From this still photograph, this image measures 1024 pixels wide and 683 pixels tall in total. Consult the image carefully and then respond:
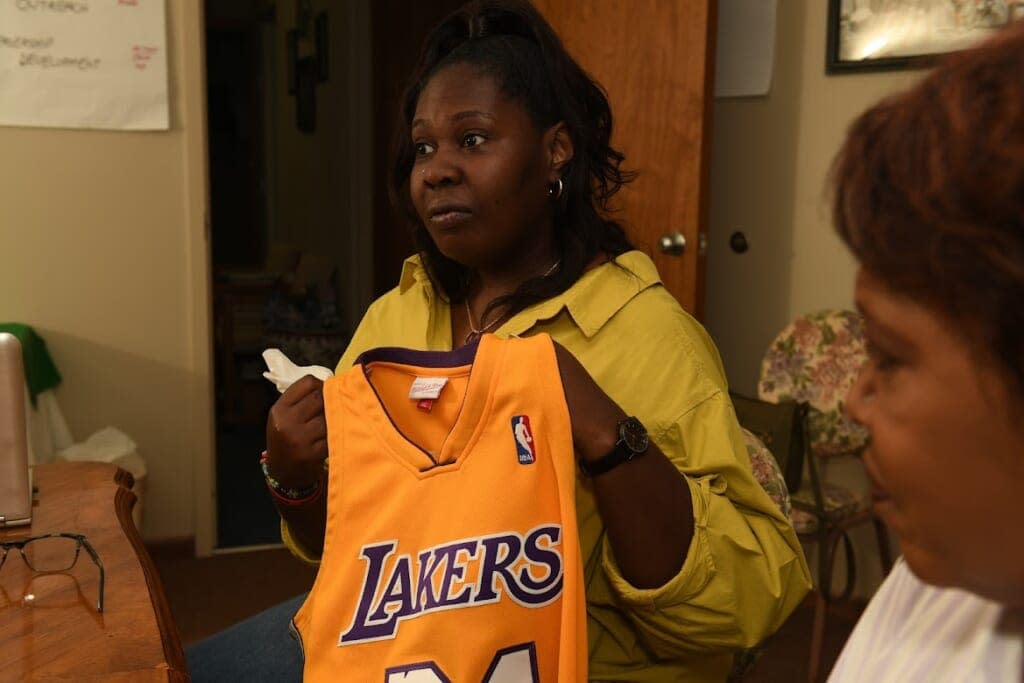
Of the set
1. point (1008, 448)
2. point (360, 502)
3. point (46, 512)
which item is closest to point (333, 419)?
point (360, 502)

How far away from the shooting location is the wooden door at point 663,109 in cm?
284

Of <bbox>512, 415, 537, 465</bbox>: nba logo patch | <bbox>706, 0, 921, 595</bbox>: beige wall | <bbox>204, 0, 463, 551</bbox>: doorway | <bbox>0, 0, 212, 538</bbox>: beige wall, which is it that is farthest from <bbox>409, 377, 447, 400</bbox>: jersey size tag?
<bbox>204, 0, 463, 551</bbox>: doorway

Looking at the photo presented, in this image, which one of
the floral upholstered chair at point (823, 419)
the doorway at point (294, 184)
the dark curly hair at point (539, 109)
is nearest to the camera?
the dark curly hair at point (539, 109)

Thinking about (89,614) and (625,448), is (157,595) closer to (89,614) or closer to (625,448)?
(89,614)

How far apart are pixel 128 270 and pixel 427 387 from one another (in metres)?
2.76

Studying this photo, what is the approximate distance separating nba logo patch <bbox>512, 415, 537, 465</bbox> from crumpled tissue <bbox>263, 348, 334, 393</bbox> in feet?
0.87

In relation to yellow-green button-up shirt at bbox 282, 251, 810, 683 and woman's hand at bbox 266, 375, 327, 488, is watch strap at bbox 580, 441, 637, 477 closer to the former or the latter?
yellow-green button-up shirt at bbox 282, 251, 810, 683

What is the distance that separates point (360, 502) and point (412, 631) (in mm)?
143

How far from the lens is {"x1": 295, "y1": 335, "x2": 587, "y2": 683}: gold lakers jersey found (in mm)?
913

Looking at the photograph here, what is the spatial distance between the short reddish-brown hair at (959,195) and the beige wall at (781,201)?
2736 mm

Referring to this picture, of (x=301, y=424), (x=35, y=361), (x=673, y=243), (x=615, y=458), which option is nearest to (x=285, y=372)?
(x=301, y=424)

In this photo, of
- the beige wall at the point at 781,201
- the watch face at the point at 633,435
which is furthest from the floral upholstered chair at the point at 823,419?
the watch face at the point at 633,435

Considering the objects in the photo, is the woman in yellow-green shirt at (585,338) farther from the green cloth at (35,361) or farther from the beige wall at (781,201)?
the green cloth at (35,361)

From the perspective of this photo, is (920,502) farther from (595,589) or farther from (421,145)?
(421,145)
